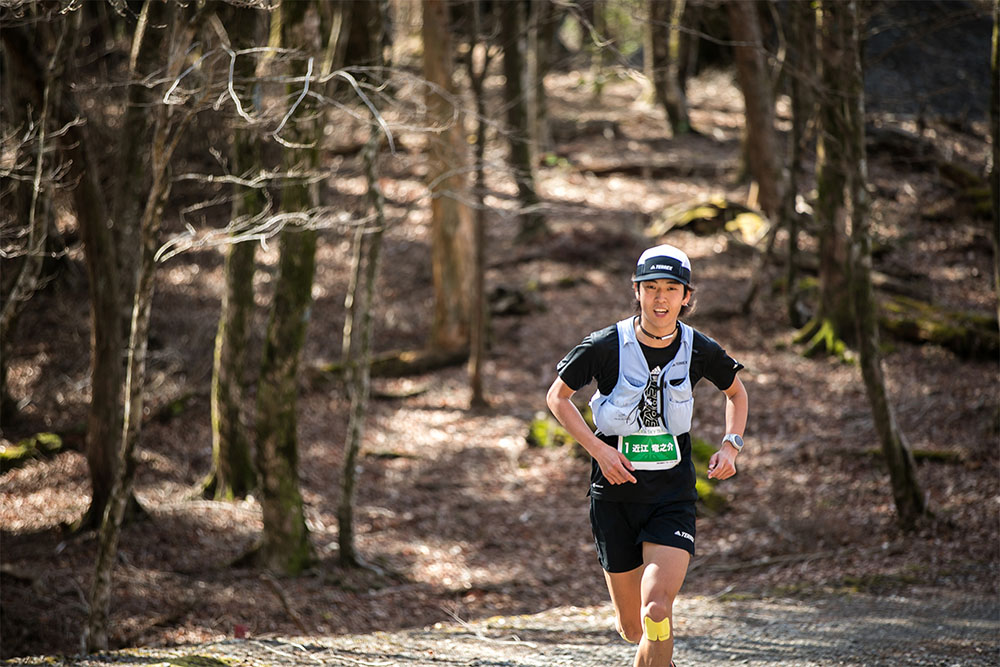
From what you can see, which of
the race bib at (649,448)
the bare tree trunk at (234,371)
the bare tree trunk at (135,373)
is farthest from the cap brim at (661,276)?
the bare tree trunk at (234,371)

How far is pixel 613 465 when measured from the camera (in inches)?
153

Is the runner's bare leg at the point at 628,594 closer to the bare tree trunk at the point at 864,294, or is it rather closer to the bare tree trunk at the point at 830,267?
the bare tree trunk at the point at 864,294

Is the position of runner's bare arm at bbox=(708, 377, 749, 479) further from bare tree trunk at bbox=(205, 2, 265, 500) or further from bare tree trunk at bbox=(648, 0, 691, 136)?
bare tree trunk at bbox=(648, 0, 691, 136)

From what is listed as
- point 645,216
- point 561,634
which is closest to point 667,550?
point 561,634

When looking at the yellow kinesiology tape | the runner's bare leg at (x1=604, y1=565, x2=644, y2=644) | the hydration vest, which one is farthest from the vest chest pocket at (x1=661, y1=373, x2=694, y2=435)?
the yellow kinesiology tape

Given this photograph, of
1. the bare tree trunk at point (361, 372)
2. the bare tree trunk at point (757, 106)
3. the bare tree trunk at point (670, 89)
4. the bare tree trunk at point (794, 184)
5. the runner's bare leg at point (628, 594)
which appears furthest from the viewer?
the bare tree trunk at point (670, 89)

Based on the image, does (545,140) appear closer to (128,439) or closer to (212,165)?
(212,165)

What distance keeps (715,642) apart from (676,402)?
9.39 ft

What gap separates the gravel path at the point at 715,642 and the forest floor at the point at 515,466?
69 mm

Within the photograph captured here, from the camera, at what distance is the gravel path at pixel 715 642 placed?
18.0ft

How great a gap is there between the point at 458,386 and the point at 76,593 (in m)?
7.45

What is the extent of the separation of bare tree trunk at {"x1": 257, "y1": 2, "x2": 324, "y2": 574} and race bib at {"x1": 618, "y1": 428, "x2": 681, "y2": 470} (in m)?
5.02

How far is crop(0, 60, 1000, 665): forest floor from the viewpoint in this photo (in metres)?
8.05

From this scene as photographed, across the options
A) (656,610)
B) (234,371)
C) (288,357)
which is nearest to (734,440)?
(656,610)
